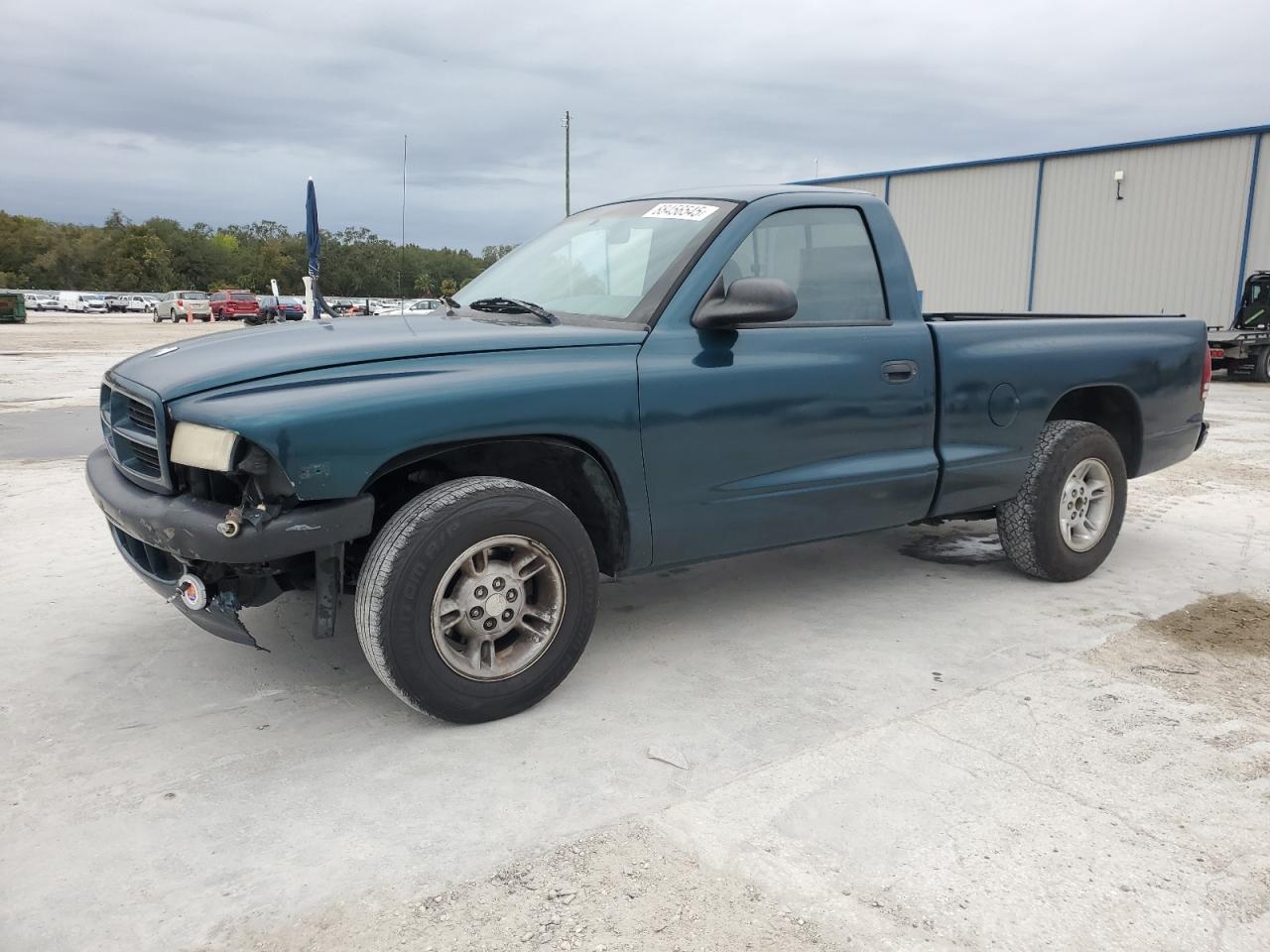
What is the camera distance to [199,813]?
2.73 m

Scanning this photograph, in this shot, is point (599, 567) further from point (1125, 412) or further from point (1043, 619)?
point (1125, 412)

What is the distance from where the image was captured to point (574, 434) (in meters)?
3.29

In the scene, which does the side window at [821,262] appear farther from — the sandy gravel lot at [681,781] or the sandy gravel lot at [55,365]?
the sandy gravel lot at [55,365]

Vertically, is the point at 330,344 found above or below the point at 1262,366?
above

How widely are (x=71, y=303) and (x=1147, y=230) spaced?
6393 centimetres

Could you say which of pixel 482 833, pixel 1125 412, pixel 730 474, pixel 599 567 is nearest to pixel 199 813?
pixel 482 833

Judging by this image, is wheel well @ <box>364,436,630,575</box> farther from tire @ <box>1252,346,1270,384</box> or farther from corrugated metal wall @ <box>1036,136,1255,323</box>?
corrugated metal wall @ <box>1036,136,1255,323</box>

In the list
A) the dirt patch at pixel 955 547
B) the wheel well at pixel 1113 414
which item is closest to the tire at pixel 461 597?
the dirt patch at pixel 955 547

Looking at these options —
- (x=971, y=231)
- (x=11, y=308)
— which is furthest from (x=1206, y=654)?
(x=11, y=308)

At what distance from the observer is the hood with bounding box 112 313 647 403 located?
119 inches

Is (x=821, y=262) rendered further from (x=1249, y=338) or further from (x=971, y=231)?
(x=971, y=231)

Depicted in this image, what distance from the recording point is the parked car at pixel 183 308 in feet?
155

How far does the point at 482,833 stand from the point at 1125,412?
164 inches

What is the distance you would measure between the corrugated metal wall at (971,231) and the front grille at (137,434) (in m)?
23.9
